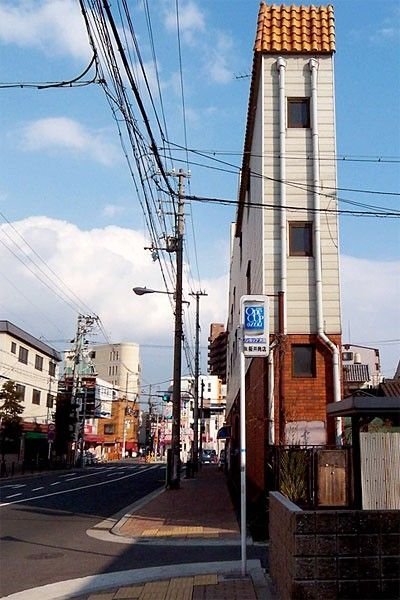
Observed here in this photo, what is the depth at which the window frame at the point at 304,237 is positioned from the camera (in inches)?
681

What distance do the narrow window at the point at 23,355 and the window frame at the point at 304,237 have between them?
142 ft

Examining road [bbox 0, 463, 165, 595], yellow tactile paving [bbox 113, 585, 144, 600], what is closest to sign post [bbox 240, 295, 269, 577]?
yellow tactile paving [bbox 113, 585, 144, 600]

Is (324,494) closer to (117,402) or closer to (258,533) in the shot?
(258,533)

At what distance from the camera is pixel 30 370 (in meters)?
59.2

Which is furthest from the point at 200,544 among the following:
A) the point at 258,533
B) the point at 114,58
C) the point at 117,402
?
the point at 117,402

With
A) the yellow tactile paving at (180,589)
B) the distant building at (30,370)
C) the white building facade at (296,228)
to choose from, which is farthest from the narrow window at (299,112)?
the distant building at (30,370)

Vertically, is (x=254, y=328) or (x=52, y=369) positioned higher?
(x=52, y=369)

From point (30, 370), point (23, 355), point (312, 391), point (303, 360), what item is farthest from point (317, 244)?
point (30, 370)

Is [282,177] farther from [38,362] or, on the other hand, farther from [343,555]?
[38,362]

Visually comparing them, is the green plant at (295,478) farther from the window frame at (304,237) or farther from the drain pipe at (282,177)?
the window frame at (304,237)

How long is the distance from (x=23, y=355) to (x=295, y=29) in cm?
4476

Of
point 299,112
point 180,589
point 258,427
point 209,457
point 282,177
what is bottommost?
point 209,457

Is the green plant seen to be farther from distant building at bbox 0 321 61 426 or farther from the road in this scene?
distant building at bbox 0 321 61 426

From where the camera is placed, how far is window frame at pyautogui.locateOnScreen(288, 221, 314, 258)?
56.7ft
